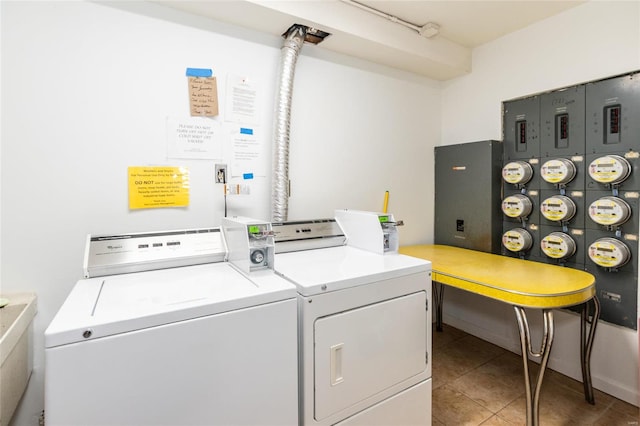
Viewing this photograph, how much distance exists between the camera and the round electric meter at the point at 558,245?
90.1 inches

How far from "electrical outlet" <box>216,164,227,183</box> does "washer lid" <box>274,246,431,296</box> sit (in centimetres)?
62

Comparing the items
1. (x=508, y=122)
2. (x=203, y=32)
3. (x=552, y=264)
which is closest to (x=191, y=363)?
(x=203, y=32)

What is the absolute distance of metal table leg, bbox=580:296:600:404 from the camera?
6.80 feet

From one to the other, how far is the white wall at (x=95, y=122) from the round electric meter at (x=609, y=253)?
1979 millimetres

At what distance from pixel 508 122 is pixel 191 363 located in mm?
2898

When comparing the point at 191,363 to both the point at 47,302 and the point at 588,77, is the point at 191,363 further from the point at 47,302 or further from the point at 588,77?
the point at 588,77

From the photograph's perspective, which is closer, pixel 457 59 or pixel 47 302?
pixel 47 302

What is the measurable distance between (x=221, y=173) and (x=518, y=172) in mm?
2252

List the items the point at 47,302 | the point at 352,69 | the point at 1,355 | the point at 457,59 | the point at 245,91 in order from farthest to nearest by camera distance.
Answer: the point at 457,59 < the point at 352,69 < the point at 245,91 < the point at 47,302 < the point at 1,355

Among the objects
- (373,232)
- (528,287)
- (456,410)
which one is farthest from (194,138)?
(456,410)

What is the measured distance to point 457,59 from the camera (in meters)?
2.84

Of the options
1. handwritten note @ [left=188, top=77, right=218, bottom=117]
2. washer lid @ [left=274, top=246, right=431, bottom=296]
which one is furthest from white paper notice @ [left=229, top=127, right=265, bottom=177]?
washer lid @ [left=274, top=246, right=431, bottom=296]

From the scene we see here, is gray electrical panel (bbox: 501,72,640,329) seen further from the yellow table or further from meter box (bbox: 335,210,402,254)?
meter box (bbox: 335,210,402,254)

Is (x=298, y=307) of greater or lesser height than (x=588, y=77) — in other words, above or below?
below
